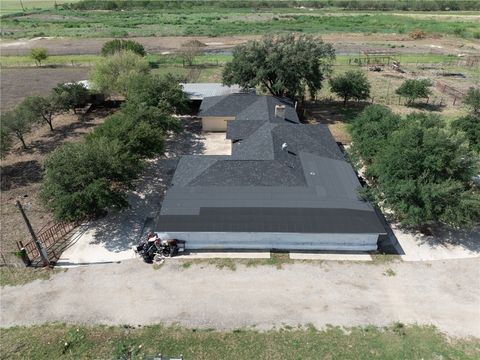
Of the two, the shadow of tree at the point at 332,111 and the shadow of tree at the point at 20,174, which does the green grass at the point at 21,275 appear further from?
the shadow of tree at the point at 332,111

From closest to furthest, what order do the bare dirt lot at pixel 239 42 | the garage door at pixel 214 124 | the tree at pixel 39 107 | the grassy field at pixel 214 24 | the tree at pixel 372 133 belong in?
the tree at pixel 372 133, the tree at pixel 39 107, the garage door at pixel 214 124, the bare dirt lot at pixel 239 42, the grassy field at pixel 214 24

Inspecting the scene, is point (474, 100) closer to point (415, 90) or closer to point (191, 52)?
point (415, 90)

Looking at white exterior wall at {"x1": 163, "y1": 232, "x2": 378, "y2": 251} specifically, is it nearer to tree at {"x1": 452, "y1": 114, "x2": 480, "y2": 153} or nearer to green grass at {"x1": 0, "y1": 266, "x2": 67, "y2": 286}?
green grass at {"x1": 0, "y1": 266, "x2": 67, "y2": 286}

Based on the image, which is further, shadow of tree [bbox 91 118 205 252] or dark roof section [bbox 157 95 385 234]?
shadow of tree [bbox 91 118 205 252]

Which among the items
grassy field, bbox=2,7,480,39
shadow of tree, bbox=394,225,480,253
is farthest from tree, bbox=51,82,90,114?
grassy field, bbox=2,7,480,39

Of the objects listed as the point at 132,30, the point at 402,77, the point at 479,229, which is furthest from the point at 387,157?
the point at 132,30

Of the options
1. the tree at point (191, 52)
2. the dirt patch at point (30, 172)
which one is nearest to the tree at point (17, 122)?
the dirt patch at point (30, 172)
